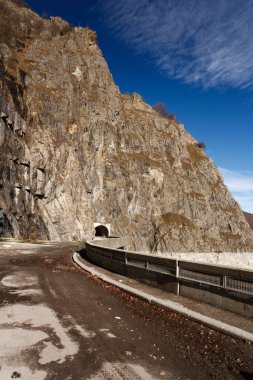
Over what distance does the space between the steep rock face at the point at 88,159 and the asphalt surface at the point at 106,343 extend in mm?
35938

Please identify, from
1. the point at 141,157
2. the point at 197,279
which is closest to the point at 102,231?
the point at 141,157

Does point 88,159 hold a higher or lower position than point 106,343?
higher

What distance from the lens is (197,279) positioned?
9742 mm

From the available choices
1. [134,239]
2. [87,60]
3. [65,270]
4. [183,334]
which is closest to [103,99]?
[87,60]

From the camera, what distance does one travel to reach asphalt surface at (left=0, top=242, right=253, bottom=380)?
4968 millimetres

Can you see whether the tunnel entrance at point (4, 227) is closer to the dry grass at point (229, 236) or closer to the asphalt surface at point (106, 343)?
the asphalt surface at point (106, 343)

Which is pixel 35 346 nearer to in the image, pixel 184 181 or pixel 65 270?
pixel 65 270

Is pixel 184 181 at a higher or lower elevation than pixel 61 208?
higher

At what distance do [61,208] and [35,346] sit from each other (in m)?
54.8

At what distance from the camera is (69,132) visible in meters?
70.8

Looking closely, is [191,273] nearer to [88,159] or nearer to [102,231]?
[88,159]

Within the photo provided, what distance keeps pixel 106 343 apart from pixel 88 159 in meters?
71.1

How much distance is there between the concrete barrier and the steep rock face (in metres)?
32.7

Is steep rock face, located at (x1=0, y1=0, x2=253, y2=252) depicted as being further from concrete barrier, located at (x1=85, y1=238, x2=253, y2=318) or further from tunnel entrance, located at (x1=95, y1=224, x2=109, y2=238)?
concrete barrier, located at (x1=85, y1=238, x2=253, y2=318)
